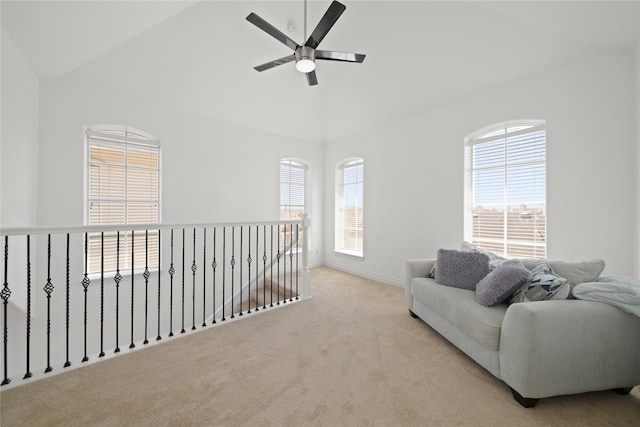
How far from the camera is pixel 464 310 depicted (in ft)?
7.30

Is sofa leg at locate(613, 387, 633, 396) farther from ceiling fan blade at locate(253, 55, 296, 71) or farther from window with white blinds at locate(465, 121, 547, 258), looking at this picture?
ceiling fan blade at locate(253, 55, 296, 71)

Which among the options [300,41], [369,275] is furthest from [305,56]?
[369,275]

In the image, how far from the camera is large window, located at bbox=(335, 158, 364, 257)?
551cm

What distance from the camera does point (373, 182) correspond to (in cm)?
510

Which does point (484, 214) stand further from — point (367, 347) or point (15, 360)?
point (15, 360)

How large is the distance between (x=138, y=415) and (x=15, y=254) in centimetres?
227

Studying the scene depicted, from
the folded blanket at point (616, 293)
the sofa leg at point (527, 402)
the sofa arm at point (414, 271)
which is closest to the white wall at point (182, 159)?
the sofa arm at point (414, 271)

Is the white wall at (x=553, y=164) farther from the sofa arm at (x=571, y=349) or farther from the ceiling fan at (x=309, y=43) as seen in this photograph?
the ceiling fan at (x=309, y=43)

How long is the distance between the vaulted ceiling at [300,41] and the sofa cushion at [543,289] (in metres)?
2.24

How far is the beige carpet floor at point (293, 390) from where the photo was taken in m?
1.62

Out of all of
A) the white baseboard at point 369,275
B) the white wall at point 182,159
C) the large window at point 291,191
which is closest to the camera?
the white wall at point 182,159

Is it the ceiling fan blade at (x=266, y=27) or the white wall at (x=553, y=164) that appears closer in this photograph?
the ceiling fan blade at (x=266, y=27)

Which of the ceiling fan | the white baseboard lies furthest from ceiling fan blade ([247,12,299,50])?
the white baseboard

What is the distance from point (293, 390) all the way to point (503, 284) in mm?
1779
